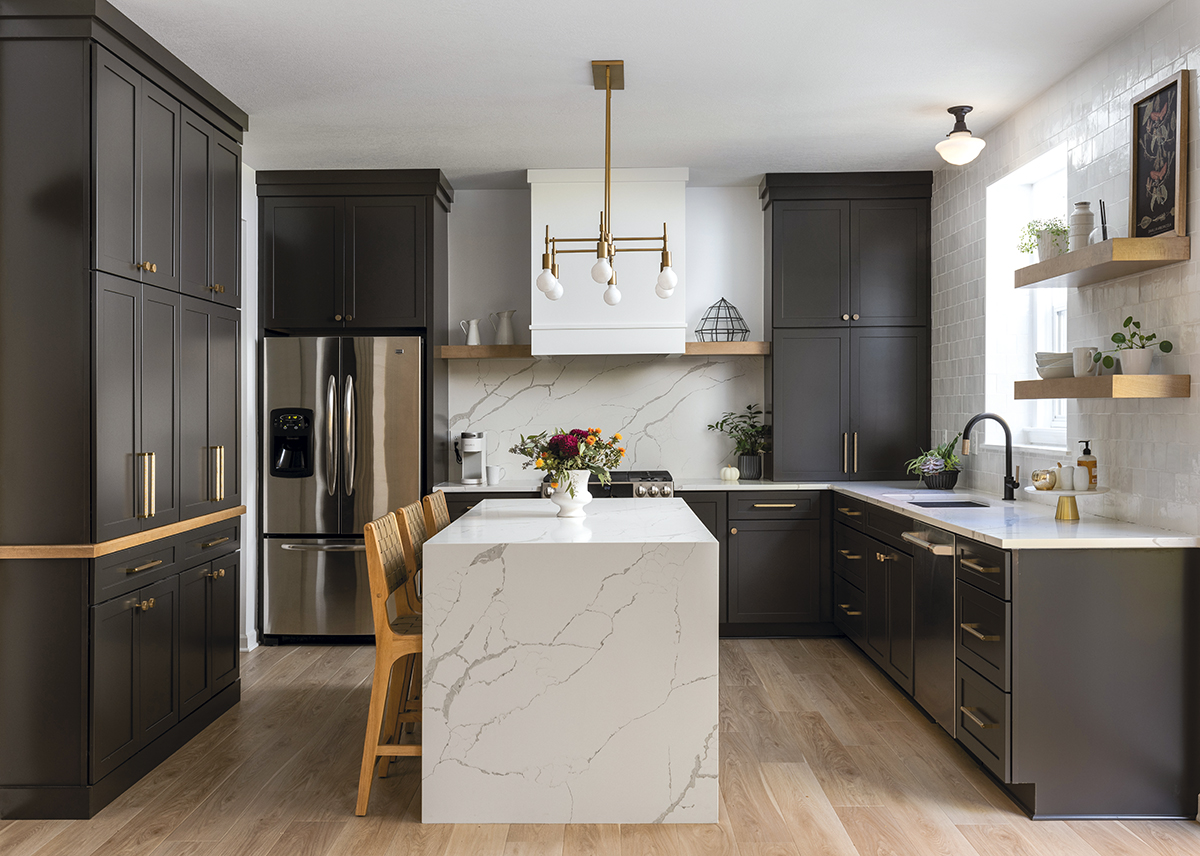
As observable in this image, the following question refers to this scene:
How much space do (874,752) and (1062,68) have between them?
2.84m

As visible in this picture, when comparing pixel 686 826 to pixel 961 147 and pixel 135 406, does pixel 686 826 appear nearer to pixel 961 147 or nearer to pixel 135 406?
pixel 135 406

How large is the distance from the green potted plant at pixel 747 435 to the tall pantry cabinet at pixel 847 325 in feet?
A: 0.64

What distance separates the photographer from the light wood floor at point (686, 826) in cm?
246

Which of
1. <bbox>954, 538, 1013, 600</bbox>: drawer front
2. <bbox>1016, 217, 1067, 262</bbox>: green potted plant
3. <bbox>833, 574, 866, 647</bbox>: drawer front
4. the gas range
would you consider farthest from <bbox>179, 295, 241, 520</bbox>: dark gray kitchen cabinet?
<bbox>1016, 217, 1067, 262</bbox>: green potted plant

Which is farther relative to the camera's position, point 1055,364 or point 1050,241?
point 1050,241

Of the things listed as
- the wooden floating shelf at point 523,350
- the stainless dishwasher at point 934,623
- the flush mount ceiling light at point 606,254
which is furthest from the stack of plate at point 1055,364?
the wooden floating shelf at point 523,350

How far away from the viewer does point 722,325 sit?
17.2 feet

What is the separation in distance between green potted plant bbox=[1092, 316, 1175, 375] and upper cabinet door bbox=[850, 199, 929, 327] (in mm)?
1846

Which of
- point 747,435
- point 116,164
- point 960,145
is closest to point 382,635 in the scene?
point 116,164

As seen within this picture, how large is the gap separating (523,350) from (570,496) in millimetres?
1836

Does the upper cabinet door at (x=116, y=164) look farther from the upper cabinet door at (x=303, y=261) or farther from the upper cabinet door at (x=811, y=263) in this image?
the upper cabinet door at (x=811, y=263)

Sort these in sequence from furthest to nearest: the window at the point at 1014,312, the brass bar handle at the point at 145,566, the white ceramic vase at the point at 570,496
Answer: the window at the point at 1014,312 < the white ceramic vase at the point at 570,496 < the brass bar handle at the point at 145,566

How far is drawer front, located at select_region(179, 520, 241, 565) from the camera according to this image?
324cm

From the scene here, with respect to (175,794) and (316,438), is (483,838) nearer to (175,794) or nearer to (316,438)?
(175,794)
